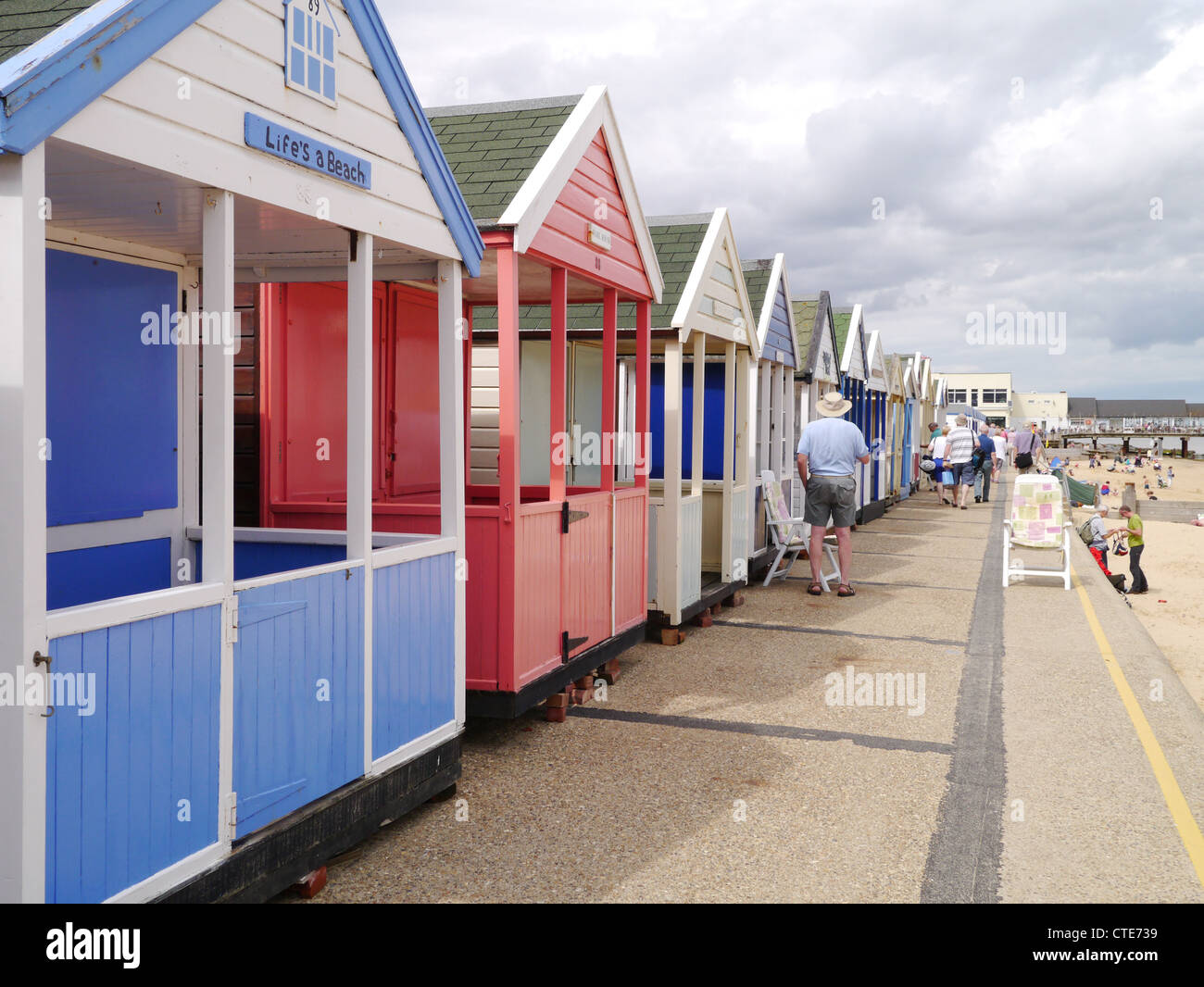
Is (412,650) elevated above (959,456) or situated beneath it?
situated beneath

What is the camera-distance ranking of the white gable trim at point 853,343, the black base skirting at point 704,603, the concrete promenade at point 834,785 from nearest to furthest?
Result: the concrete promenade at point 834,785 < the black base skirting at point 704,603 < the white gable trim at point 853,343

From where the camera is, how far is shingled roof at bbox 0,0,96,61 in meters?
2.63

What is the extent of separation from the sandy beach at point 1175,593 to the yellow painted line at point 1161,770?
660mm

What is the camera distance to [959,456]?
21.5 meters

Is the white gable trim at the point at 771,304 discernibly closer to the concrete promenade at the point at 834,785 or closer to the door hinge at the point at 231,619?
the concrete promenade at the point at 834,785

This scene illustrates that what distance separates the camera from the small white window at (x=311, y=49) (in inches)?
139

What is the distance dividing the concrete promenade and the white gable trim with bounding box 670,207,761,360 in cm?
253

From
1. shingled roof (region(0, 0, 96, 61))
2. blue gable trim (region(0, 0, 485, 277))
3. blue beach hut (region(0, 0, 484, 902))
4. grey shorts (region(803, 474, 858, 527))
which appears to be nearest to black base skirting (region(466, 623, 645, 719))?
blue beach hut (region(0, 0, 484, 902))

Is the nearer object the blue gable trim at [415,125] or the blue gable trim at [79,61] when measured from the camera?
the blue gable trim at [79,61]

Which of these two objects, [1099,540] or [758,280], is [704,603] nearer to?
[758,280]

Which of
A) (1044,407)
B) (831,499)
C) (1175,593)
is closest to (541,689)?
(831,499)

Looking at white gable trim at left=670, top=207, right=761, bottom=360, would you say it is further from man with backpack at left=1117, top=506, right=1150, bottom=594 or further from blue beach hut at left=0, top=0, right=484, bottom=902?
man with backpack at left=1117, top=506, right=1150, bottom=594

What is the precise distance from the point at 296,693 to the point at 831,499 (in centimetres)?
716

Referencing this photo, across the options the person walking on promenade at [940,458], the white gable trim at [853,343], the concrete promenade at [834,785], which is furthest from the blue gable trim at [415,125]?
the person walking on promenade at [940,458]
